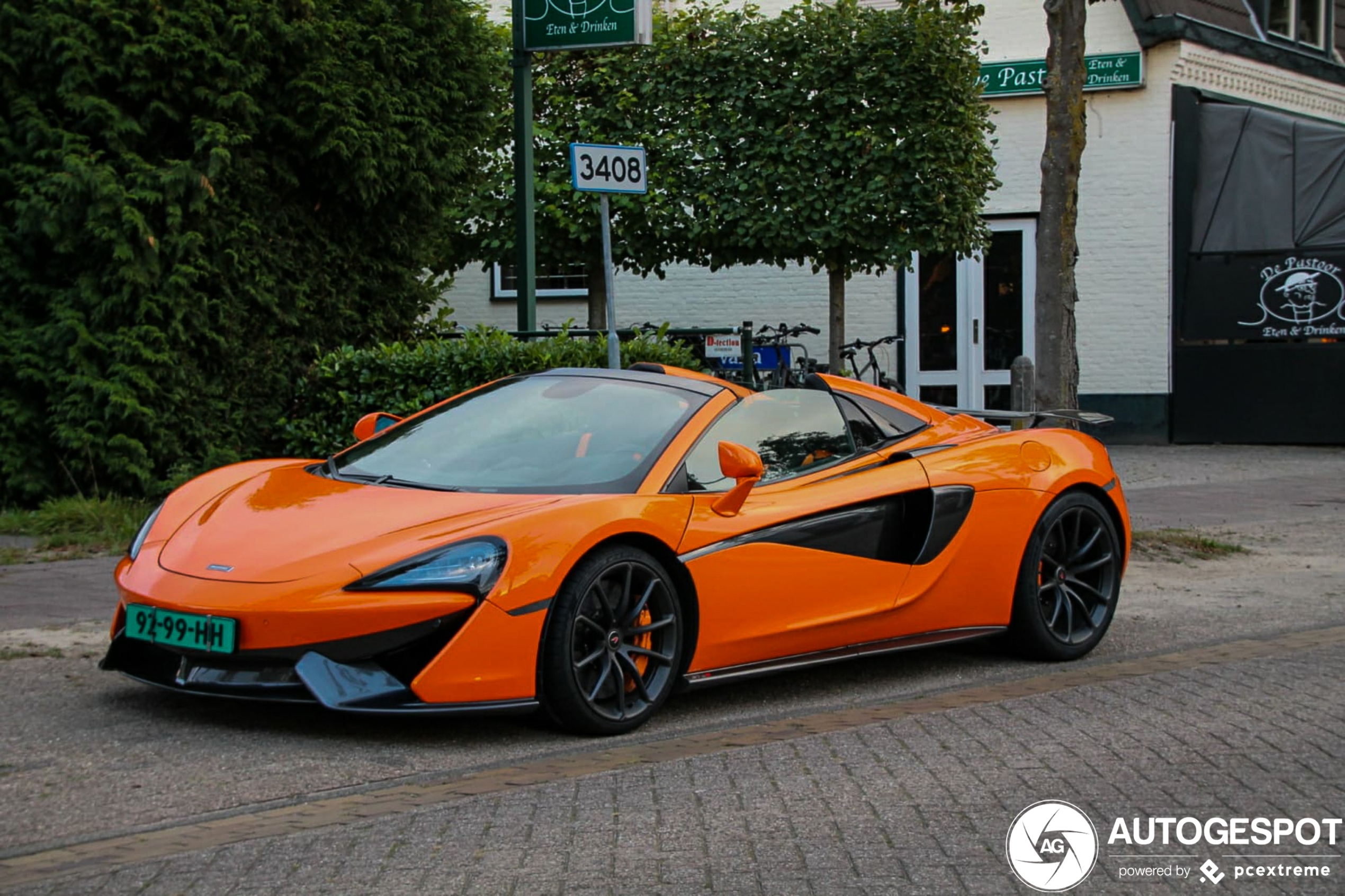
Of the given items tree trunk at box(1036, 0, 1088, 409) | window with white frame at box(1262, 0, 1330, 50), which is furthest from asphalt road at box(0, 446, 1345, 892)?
window with white frame at box(1262, 0, 1330, 50)

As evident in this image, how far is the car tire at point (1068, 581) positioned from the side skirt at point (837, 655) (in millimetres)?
162

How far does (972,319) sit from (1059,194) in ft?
33.2

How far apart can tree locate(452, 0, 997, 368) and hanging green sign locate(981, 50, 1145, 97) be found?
289 centimetres

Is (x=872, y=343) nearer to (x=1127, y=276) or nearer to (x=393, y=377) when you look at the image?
(x=1127, y=276)

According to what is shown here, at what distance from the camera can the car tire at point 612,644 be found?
17.0 feet

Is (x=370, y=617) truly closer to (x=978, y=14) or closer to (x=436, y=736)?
(x=436, y=736)

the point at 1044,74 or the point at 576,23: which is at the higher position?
the point at 1044,74

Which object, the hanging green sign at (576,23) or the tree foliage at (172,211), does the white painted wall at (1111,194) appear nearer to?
the hanging green sign at (576,23)

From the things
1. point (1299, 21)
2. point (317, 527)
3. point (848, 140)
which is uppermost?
point (1299, 21)

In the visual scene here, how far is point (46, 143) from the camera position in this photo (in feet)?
33.5

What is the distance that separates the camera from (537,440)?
605cm

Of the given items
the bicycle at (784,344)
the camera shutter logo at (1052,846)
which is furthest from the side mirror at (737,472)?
the bicycle at (784,344)

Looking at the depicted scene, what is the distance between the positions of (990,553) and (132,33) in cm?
658

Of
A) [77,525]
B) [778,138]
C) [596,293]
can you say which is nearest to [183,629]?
[77,525]
